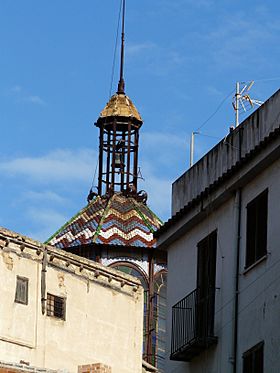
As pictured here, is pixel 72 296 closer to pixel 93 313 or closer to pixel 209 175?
pixel 93 313

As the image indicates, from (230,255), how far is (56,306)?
18095 mm

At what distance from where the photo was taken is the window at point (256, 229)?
107 feet

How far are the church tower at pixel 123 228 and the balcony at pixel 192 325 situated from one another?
80.0ft

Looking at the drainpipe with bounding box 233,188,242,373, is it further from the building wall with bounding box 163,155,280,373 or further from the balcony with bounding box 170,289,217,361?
the balcony with bounding box 170,289,217,361

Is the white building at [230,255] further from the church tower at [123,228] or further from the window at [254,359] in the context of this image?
the church tower at [123,228]

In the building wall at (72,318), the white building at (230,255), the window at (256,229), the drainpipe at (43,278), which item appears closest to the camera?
the white building at (230,255)

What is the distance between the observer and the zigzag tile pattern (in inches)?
2427

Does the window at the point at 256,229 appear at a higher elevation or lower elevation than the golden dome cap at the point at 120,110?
lower

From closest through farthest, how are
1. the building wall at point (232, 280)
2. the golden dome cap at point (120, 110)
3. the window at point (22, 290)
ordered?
the building wall at point (232, 280) < the window at point (22, 290) < the golden dome cap at point (120, 110)

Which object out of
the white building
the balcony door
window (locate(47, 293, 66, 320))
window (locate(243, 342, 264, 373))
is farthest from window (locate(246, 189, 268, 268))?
window (locate(47, 293, 66, 320))

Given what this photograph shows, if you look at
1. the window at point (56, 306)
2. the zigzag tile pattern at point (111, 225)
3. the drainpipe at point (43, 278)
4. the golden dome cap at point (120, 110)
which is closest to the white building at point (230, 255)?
the drainpipe at point (43, 278)

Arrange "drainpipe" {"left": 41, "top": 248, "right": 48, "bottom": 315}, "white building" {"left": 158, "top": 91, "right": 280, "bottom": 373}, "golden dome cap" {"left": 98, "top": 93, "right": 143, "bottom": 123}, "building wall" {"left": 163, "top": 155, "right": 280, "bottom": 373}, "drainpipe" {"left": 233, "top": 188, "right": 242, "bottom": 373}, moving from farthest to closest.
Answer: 1. "golden dome cap" {"left": 98, "top": 93, "right": 143, "bottom": 123}
2. "drainpipe" {"left": 41, "top": 248, "right": 48, "bottom": 315}
3. "drainpipe" {"left": 233, "top": 188, "right": 242, "bottom": 373}
4. "white building" {"left": 158, "top": 91, "right": 280, "bottom": 373}
5. "building wall" {"left": 163, "top": 155, "right": 280, "bottom": 373}

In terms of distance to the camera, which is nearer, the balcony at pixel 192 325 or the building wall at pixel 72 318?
the balcony at pixel 192 325

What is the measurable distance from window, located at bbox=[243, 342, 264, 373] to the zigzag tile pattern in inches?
1119
